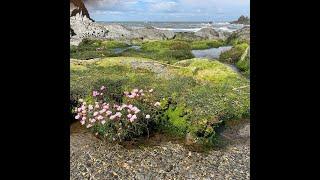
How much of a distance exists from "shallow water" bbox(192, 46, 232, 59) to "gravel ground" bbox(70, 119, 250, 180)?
7.50ft

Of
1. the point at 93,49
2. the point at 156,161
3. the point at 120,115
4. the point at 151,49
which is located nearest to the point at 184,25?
the point at 151,49

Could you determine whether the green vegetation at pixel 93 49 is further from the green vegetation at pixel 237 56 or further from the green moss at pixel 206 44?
the green vegetation at pixel 237 56

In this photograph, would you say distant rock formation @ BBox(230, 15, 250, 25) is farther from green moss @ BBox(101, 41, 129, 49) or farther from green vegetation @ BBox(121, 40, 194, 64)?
green moss @ BBox(101, 41, 129, 49)

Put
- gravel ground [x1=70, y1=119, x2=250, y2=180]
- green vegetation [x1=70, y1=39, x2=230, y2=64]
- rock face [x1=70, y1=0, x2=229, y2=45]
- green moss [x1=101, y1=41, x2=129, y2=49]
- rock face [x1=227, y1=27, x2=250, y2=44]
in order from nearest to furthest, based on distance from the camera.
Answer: gravel ground [x1=70, y1=119, x2=250, y2=180]
rock face [x1=70, y1=0, x2=229, y2=45]
rock face [x1=227, y1=27, x2=250, y2=44]
green vegetation [x1=70, y1=39, x2=230, y2=64]
green moss [x1=101, y1=41, x2=129, y2=49]

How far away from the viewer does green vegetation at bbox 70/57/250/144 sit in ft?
18.6

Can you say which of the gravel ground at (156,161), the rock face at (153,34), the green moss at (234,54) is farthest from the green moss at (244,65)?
the gravel ground at (156,161)

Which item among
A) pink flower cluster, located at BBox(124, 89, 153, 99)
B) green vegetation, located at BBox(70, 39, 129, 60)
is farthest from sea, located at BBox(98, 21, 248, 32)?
pink flower cluster, located at BBox(124, 89, 153, 99)

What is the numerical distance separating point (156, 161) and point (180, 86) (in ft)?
6.34

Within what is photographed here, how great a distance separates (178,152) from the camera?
16.7ft

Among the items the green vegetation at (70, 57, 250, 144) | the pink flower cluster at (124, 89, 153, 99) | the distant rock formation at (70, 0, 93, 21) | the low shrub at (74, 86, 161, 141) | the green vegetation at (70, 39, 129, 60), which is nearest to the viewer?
the low shrub at (74, 86, 161, 141)

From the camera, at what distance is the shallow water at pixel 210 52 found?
747 cm
